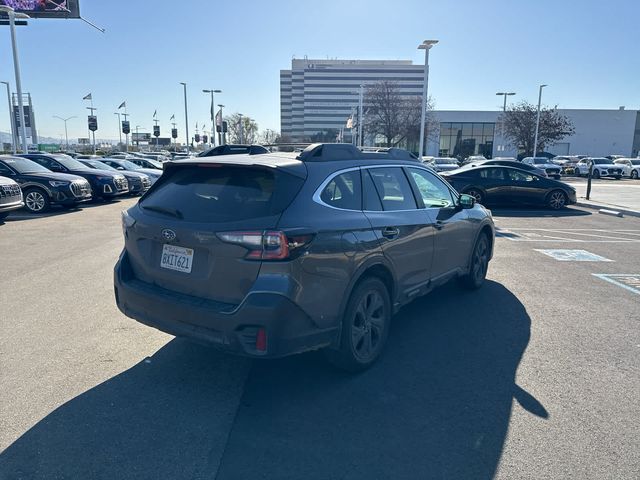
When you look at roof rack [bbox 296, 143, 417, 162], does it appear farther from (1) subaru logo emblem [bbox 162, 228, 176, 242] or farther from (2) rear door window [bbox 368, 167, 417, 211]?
(1) subaru logo emblem [bbox 162, 228, 176, 242]

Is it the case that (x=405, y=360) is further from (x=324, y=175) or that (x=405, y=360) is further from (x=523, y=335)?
(x=324, y=175)

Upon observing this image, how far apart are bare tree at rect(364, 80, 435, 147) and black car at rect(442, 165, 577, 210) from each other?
3181 centimetres

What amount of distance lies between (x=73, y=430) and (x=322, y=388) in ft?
5.65

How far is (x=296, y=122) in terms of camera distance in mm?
142375

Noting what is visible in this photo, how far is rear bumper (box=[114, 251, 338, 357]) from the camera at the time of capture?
302cm

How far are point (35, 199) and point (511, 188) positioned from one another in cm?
1469

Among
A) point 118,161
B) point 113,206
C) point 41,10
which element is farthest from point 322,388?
point 41,10

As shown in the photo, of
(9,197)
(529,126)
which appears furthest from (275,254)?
(529,126)

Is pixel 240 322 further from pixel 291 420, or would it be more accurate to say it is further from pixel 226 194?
pixel 226 194

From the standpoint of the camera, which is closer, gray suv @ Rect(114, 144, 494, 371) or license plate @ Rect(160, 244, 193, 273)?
gray suv @ Rect(114, 144, 494, 371)

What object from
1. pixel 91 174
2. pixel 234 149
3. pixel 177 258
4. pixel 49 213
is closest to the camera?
pixel 177 258

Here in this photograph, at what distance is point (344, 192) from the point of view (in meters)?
3.75

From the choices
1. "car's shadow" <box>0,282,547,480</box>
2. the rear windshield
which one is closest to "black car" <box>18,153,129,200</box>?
"car's shadow" <box>0,282,547,480</box>

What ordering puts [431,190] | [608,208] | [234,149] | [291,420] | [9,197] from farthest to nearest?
[608,208], [9,197], [431,190], [234,149], [291,420]
